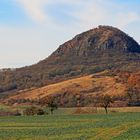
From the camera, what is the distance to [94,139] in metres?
53.4

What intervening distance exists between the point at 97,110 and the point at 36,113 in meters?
22.4

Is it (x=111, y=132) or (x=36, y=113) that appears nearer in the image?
(x=111, y=132)

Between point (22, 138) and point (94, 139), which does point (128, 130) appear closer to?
point (94, 139)

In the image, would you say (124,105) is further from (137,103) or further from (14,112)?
(14,112)

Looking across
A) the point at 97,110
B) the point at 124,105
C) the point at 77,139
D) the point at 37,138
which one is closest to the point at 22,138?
the point at 37,138

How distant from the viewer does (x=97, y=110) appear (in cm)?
17388

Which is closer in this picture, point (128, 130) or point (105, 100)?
point (128, 130)

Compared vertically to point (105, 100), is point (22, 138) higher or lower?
lower

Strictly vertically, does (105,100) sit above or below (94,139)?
above

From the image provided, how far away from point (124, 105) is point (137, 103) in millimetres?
4978

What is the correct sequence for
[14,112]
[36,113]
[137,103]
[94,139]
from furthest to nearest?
[137,103]
[14,112]
[36,113]
[94,139]

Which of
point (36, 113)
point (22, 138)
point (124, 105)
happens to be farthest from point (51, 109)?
point (22, 138)

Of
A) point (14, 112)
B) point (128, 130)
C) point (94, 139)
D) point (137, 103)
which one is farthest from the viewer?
point (137, 103)

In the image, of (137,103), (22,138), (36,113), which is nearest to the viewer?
(22,138)
